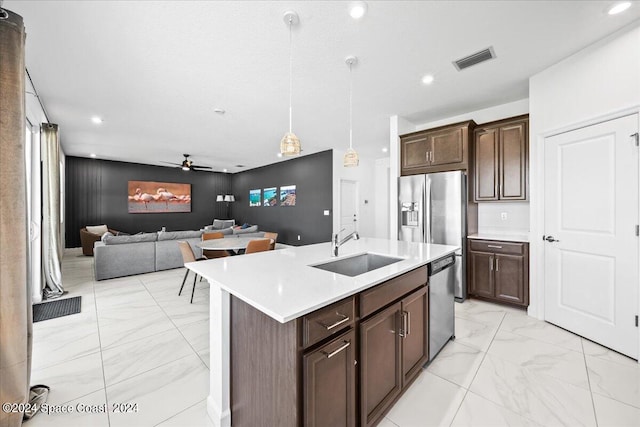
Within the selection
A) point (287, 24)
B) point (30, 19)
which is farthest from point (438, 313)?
point (30, 19)

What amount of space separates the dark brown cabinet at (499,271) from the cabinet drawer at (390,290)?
1945mm

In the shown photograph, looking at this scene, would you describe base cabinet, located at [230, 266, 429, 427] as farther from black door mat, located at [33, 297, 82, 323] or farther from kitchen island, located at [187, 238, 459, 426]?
black door mat, located at [33, 297, 82, 323]

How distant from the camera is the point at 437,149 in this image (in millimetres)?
3727

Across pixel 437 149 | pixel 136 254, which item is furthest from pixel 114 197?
pixel 437 149

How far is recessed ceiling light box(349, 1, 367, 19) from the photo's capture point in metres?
1.82

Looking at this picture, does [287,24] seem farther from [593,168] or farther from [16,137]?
[593,168]

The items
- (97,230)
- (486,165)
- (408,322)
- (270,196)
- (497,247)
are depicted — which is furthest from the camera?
(270,196)

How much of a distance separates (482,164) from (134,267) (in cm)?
593

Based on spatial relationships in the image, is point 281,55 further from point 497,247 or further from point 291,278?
point 497,247

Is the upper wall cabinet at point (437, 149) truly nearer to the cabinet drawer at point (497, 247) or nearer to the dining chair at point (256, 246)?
the cabinet drawer at point (497, 247)

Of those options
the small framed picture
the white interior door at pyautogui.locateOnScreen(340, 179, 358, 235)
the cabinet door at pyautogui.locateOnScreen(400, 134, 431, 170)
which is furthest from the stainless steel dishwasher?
the small framed picture

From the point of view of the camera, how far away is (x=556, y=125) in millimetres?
2676

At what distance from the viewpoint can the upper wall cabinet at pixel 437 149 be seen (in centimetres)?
351

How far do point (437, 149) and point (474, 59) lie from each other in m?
1.33
